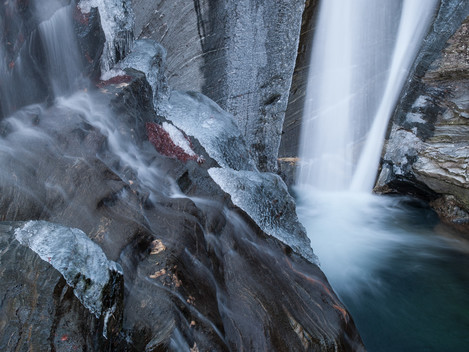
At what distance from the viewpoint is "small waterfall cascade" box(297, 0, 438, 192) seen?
750 centimetres

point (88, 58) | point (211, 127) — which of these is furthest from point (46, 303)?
point (211, 127)

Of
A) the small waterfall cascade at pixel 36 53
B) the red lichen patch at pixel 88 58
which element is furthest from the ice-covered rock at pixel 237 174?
the small waterfall cascade at pixel 36 53

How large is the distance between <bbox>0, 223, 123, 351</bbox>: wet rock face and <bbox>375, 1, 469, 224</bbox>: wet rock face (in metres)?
7.59

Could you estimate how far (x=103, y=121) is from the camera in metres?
3.89

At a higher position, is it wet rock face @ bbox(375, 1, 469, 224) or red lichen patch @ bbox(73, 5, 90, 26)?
red lichen patch @ bbox(73, 5, 90, 26)

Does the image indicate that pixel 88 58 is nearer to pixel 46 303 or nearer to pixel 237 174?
pixel 237 174

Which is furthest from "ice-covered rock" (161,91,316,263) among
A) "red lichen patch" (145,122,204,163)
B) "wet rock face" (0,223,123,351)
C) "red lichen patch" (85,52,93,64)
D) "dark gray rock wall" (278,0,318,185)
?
"dark gray rock wall" (278,0,318,185)

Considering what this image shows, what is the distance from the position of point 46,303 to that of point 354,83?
26.0 feet

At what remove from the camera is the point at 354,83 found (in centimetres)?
832

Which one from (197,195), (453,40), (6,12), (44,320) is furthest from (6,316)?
(453,40)

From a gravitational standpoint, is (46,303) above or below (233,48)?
below

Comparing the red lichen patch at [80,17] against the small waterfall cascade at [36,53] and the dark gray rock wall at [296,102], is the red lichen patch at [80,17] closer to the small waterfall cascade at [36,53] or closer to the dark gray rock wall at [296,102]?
the small waterfall cascade at [36,53]

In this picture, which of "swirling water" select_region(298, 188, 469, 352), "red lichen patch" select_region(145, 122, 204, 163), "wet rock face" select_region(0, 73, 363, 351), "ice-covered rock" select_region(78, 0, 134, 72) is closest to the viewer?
"wet rock face" select_region(0, 73, 363, 351)

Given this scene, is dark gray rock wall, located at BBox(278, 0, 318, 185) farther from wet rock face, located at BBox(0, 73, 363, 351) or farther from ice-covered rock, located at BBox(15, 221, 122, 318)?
ice-covered rock, located at BBox(15, 221, 122, 318)
